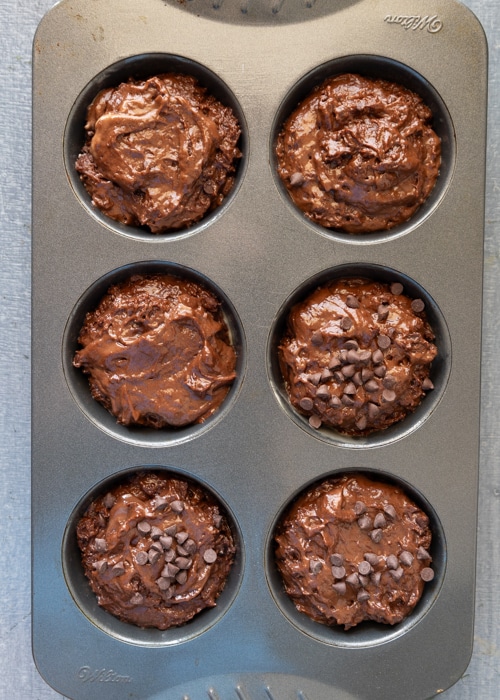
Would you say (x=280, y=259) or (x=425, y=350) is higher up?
(x=280, y=259)

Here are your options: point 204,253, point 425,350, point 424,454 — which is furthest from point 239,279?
point 424,454

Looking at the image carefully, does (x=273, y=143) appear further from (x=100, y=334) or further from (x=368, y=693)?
(x=368, y=693)

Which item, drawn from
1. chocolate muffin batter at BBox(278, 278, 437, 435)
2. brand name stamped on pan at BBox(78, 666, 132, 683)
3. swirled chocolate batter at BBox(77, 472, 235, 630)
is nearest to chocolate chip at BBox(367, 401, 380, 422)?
chocolate muffin batter at BBox(278, 278, 437, 435)

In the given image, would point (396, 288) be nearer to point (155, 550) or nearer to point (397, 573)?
point (397, 573)

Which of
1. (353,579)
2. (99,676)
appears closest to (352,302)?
(353,579)

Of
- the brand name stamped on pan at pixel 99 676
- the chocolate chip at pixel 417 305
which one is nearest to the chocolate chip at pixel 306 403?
the chocolate chip at pixel 417 305

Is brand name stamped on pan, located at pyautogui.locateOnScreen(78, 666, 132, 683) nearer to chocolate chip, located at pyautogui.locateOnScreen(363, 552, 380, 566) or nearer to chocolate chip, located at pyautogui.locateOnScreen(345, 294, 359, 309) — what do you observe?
chocolate chip, located at pyautogui.locateOnScreen(363, 552, 380, 566)
